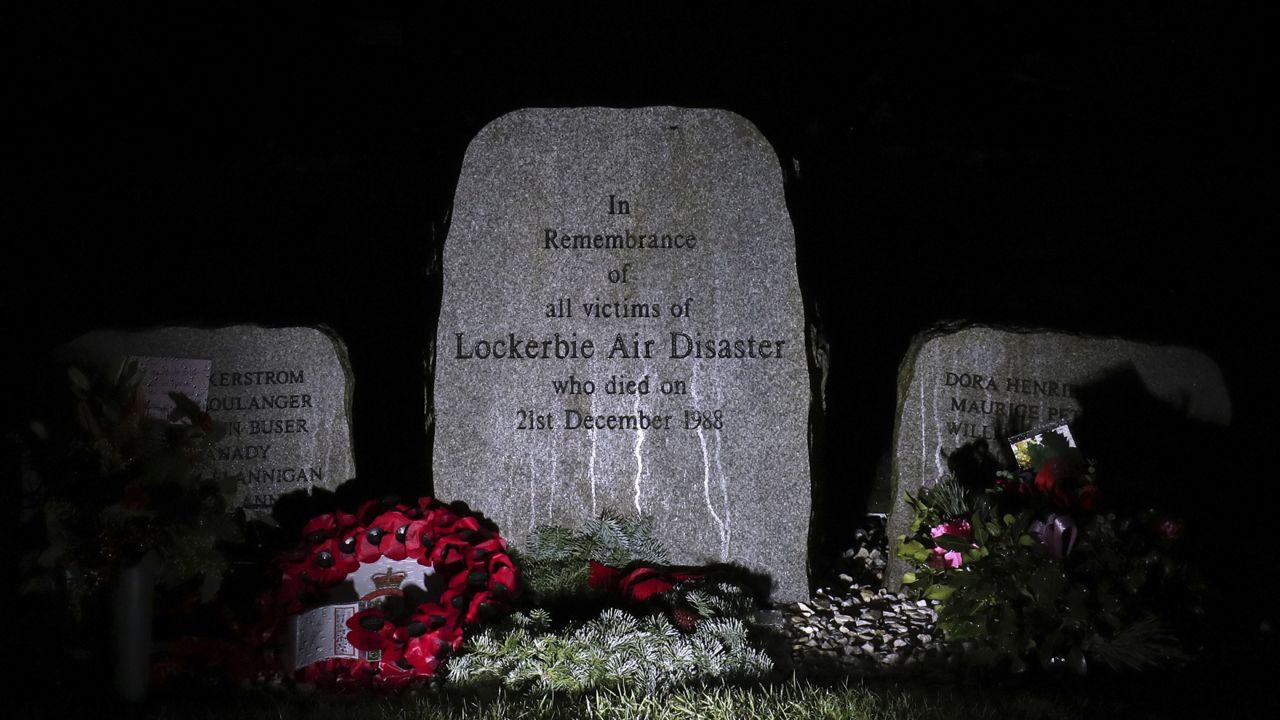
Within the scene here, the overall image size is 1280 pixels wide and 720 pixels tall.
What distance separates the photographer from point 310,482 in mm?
4848

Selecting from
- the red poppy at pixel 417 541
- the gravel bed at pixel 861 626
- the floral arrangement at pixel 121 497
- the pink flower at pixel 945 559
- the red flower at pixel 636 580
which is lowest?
the gravel bed at pixel 861 626

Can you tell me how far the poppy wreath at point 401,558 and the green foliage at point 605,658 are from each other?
203mm

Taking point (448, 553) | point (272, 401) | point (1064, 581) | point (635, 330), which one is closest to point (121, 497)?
point (448, 553)

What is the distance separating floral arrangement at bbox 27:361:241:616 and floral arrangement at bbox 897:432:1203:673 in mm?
2761

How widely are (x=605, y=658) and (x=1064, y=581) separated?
169 centimetres

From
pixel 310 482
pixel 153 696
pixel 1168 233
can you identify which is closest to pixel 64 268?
pixel 310 482

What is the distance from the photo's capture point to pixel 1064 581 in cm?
353

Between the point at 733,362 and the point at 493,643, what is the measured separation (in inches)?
69.1

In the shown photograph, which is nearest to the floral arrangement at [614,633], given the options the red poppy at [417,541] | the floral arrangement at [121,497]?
the red poppy at [417,541]

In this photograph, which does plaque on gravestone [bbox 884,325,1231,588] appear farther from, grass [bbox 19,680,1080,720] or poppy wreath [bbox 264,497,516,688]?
poppy wreath [bbox 264,497,516,688]

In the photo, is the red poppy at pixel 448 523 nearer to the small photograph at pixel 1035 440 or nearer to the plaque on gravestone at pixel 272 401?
the plaque on gravestone at pixel 272 401

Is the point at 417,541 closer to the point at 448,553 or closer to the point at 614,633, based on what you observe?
the point at 448,553

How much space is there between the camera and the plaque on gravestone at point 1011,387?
4691 mm

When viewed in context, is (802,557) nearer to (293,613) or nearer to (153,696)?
(293,613)
